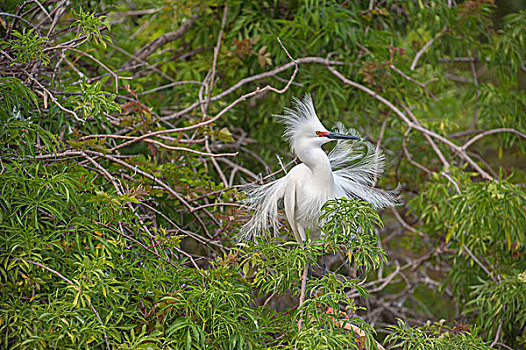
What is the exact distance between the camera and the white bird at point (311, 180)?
5.51 feet

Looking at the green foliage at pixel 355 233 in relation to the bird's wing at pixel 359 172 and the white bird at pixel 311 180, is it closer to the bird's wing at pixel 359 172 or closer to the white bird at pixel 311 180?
the white bird at pixel 311 180

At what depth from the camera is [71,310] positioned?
134 centimetres

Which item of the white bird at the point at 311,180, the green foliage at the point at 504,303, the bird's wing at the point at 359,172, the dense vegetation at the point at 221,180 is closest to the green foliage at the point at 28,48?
the dense vegetation at the point at 221,180

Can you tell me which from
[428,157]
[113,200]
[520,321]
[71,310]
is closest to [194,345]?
[71,310]

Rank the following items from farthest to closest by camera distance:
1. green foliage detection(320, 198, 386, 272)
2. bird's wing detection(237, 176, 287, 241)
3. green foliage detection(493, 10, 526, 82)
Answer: green foliage detection(493, 10, 526, 82) → bird's wing detection(237, 176, 287, 241) → green foliage detection(320, 198, 386, 272)

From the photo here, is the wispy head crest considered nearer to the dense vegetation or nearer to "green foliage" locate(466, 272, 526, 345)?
the dense vegetation

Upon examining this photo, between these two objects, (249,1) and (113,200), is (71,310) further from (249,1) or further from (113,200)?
(249,1)

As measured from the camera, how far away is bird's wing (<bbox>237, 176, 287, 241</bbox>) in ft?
6.12

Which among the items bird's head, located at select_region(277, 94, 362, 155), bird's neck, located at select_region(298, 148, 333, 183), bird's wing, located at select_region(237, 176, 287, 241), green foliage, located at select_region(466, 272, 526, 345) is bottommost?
green foliage, located at select_region(466, 272, 526, 345)

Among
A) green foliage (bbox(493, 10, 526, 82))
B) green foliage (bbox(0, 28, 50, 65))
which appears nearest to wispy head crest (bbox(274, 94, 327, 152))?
green foliage (bbox(0, 28, 50, 65))

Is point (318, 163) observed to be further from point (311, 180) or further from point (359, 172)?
point (359, 172)

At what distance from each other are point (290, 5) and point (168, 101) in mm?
802

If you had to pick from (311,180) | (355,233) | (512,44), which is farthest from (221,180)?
(512,44)

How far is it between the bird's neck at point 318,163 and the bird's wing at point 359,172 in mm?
138
